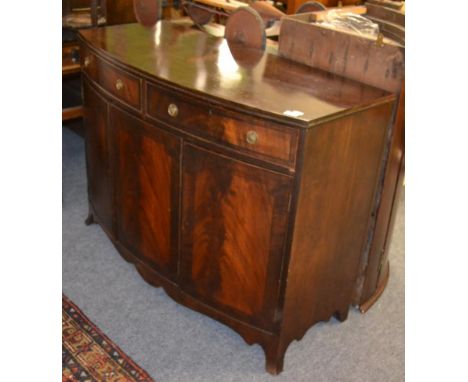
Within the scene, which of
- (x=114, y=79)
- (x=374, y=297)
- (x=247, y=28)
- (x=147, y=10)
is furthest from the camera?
(x=147, y=10)

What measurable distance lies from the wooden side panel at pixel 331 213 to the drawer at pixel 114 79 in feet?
2.33

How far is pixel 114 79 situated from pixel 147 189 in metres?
0.43

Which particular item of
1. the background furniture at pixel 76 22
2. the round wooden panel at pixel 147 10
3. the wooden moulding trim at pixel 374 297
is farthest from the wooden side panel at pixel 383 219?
the background furniture at pixel 76 22

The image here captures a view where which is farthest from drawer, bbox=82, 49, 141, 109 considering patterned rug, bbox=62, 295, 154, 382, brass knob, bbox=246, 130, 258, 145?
patterned rug, bbox=62, 295, 154, 382

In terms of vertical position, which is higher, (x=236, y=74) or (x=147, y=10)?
(x=147, y=10)

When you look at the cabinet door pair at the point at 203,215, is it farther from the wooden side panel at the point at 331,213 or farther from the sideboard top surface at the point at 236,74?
the sideboard top surface at the point at 236,74

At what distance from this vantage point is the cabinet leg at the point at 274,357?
6.17 ft

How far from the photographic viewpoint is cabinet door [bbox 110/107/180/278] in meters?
1.92

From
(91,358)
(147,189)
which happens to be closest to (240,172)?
(147,189)

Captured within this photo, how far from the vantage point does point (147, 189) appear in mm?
2061

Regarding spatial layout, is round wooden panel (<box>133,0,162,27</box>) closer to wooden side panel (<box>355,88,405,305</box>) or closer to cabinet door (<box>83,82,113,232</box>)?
cabinet door (<box>83,82,113,232</box>)

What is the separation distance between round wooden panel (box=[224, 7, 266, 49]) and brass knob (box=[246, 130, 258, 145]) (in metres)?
0.69

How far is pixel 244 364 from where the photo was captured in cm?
196

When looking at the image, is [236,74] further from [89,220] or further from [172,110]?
[89,220]
